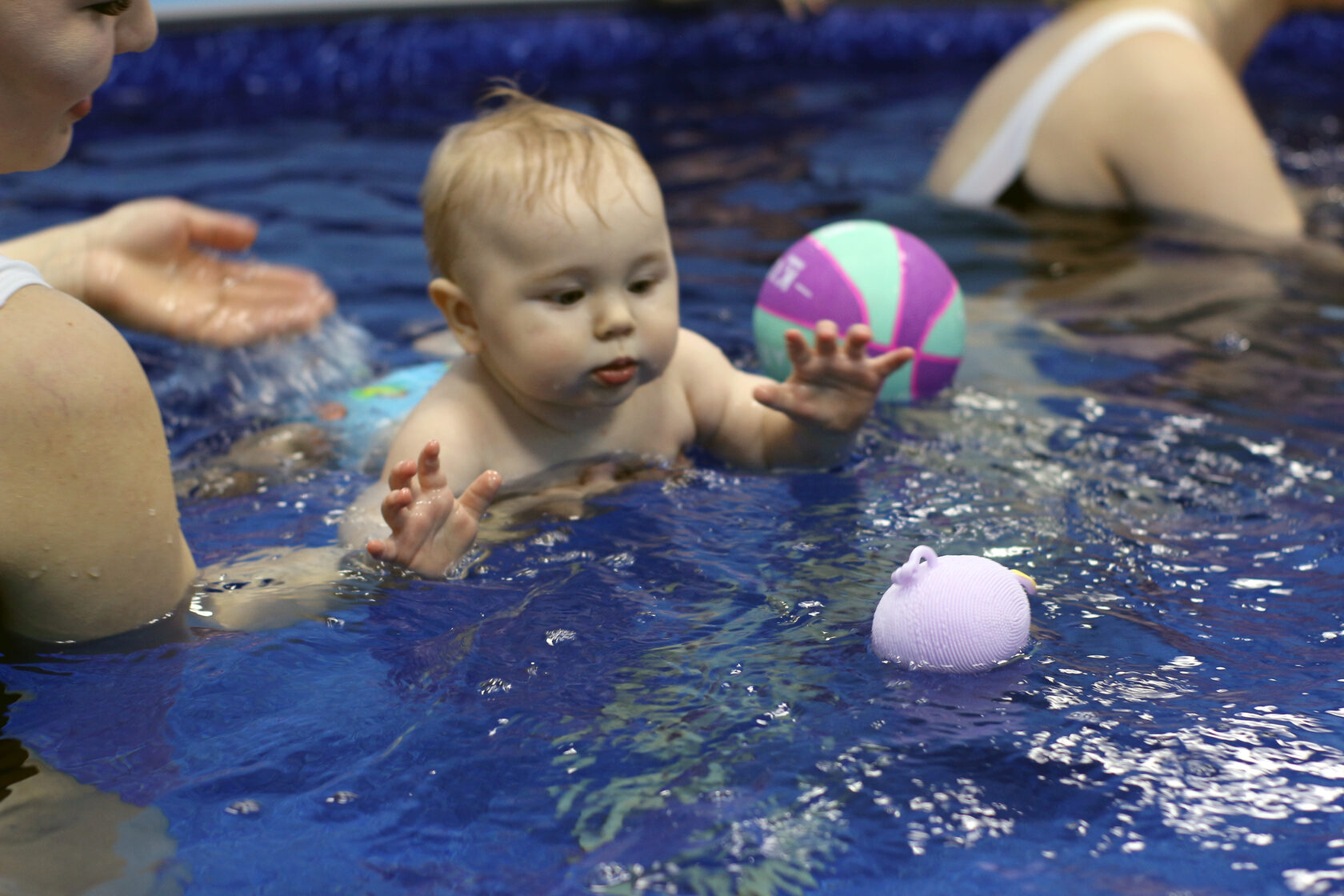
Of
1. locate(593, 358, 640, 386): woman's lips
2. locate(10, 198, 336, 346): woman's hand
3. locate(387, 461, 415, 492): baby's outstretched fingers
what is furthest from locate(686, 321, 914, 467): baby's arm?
locate(10, 198, 336, 346): woman's hand

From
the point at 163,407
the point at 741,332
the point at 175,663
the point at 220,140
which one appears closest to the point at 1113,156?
the point at 741,332

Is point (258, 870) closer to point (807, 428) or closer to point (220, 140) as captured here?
point (807, 428)

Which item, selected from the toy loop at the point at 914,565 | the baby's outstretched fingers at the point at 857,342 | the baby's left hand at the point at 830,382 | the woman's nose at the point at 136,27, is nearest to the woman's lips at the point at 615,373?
the baby's left hand at the point at 830,382

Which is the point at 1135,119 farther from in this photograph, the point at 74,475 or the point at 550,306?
the point at 74,475

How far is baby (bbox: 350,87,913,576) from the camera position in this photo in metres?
2.54

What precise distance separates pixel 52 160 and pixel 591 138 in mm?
1134

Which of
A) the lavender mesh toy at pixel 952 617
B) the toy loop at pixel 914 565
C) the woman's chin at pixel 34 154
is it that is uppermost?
the woman's chin at pixel 34 154

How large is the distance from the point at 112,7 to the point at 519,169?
1.02 m

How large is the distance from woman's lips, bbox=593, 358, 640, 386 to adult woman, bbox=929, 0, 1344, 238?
8.01ft

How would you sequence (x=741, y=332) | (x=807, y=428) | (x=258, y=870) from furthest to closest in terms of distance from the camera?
1. (x=741, y=332)
2. (x=807, y=428)
3. (x=258, y=870)

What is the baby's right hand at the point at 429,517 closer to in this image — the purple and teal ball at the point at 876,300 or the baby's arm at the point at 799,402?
the baby's arm at the point at 799,402

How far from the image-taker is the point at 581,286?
101 inches

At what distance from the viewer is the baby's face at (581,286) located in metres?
2.54

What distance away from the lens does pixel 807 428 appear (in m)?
2.79
